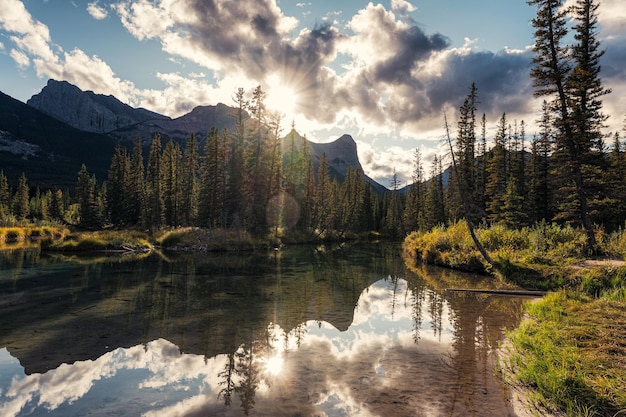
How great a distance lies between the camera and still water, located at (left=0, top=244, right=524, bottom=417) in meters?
7.04

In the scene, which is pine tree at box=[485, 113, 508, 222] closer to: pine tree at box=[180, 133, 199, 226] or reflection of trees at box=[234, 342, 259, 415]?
reflection of trees at box=[234, 342, 259, 415]

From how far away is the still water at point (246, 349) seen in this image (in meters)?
7.04

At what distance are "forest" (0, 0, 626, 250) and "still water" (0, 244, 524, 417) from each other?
11443 millimetres

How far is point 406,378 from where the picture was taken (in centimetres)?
819

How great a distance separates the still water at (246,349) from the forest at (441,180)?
37.5 ft

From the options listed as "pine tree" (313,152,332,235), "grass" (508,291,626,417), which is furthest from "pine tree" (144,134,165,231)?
"grass" (508,291,626,417)

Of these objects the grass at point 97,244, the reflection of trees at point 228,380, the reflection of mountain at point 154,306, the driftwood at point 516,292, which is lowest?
the reflection of trees at point 228,380

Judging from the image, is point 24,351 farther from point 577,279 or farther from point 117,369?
point 577,279

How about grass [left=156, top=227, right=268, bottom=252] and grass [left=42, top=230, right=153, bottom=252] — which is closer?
grass [left=42, top=230, right=153, bottom=252]

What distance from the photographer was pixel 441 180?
190 feet

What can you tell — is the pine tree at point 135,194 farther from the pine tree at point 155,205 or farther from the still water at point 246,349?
the still water at point 246,349

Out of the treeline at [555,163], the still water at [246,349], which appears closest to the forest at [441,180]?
the treeline at [555,163]

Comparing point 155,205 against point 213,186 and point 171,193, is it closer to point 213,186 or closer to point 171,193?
point 171,193

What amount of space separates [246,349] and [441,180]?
176 ft
